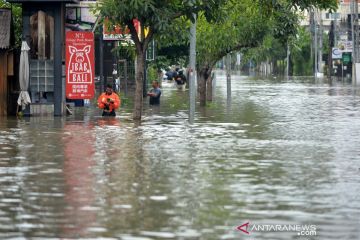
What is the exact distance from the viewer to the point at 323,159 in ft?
62.4

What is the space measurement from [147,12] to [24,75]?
463 centimetres

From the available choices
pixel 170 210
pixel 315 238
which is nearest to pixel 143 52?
pixel 170 210

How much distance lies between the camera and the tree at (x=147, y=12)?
101 feet

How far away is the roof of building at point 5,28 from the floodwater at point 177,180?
177 inches

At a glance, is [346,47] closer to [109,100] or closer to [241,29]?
[241,29]

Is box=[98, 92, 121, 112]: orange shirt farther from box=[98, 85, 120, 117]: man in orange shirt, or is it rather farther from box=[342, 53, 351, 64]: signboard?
box=[342, 53, 351, 64]: signboard

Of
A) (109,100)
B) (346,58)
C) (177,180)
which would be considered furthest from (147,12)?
(346,58)

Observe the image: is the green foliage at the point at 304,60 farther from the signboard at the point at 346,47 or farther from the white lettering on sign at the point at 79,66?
the white lettering on sign at the point at 79,66

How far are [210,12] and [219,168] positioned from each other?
50.9 feet

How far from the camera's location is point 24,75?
32781 mm

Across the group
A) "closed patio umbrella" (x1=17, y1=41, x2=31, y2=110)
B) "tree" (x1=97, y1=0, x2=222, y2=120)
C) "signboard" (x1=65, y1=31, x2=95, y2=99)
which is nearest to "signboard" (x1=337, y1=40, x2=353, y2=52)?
"signboard" (x1=65, y1=31, x2=95, y2=99)

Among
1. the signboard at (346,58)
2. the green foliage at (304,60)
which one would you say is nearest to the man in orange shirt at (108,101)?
the signboard at (346,58)

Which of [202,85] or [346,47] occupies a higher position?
[346,47]

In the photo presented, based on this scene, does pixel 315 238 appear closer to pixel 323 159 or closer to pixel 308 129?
pixel 323 159
